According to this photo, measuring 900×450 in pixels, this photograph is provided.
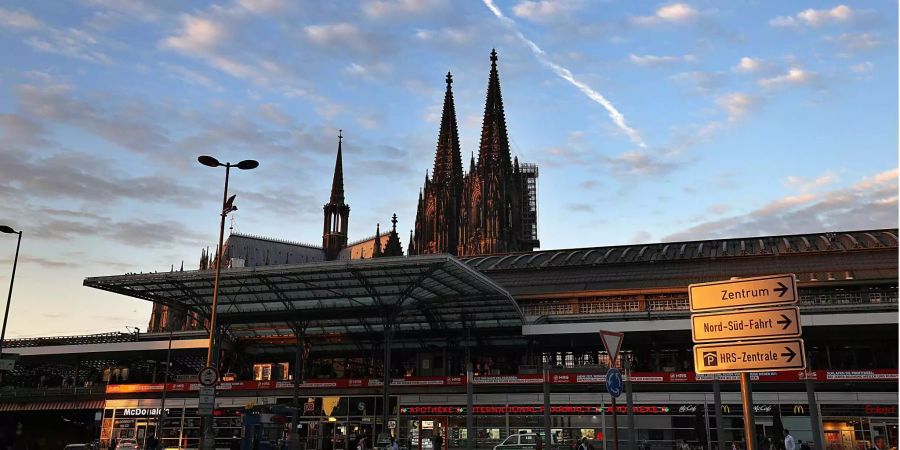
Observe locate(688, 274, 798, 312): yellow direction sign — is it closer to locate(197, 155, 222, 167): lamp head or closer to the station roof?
locate(197, 155, 222, 167): lamp head

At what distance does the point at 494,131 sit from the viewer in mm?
127688

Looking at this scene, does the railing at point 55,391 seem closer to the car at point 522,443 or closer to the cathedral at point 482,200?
the car at point 522,443

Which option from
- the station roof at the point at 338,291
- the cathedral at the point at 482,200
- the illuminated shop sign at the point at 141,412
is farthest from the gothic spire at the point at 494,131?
the illuminated shop sign at the point at 141,412

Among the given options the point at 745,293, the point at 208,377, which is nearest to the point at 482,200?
the point at 208,377

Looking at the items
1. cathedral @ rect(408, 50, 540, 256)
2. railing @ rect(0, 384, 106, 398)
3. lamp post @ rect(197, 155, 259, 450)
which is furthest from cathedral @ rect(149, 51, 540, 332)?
lamp post @ rect(197, 155, 259, 450)

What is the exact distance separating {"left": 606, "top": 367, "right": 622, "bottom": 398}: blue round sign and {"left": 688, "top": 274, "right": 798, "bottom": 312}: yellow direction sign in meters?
4.31

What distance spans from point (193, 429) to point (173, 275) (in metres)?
18.5

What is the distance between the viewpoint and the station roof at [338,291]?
41969 millimetres

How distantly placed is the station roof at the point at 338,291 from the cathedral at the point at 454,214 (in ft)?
183

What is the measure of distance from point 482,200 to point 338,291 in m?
71.4

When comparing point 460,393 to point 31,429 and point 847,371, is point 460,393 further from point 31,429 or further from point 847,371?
point 31,429

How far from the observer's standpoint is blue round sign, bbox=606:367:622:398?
472 inches

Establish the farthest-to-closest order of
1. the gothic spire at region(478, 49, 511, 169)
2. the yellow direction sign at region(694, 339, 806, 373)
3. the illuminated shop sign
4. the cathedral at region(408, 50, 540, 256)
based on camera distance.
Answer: the gothic spire at region(478, 49, 511, 169)
the cathedral at region(408, 50, 540, 256)
the illuminated shop sign
the yellow direction sign at region(694, 339, 806, 373)

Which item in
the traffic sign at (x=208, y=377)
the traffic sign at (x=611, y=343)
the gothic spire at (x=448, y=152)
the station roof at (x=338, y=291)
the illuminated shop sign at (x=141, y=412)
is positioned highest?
the gothic spire at (x=448, y=152)
